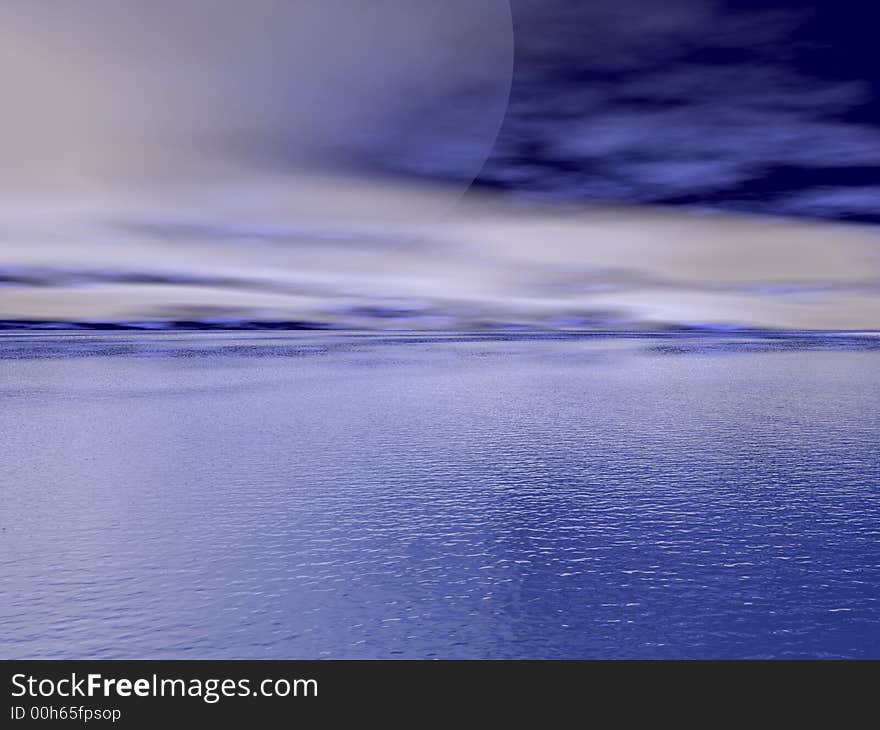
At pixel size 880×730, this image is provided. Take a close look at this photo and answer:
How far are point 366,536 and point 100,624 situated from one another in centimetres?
929

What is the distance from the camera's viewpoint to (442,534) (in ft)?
88.9

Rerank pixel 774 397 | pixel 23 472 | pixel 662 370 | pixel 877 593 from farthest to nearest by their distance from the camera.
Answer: pixel 662 370 < pixel 774 397 < pixel 23 472 < pixel 877 593

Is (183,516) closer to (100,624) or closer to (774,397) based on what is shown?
(100,624)

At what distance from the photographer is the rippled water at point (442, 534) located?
752 inches

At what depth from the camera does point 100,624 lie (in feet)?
63.9

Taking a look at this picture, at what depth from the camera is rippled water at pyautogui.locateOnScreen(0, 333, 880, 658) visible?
19.1 metres
